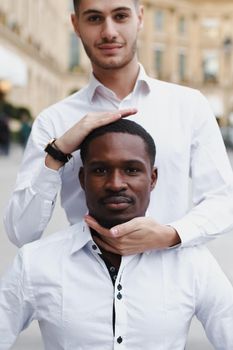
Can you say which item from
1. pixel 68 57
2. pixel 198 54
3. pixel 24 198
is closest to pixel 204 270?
pixel 24 198

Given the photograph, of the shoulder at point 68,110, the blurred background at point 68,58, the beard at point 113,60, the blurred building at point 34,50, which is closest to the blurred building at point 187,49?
the blurred background at point 68,58

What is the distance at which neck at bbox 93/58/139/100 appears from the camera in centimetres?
252

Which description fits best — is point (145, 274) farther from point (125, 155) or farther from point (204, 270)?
point (125, 155)

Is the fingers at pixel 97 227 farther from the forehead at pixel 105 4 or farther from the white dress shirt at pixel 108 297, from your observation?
the forehead at pixel 105 4

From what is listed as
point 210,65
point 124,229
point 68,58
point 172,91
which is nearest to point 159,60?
point 210,65

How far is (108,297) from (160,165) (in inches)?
18.6

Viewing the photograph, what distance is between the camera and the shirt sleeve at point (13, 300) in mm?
2281

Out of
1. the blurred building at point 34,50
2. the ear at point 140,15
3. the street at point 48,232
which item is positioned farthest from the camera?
the blurred building at point 34,50

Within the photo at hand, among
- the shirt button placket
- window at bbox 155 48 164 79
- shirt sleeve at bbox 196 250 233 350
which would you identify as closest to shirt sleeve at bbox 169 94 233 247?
shirt sleeve at bbox 196 250 233 350

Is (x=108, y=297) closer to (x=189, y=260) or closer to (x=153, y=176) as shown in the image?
(x=189, y=260)

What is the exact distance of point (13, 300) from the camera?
2287 mm

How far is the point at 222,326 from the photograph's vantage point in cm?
230

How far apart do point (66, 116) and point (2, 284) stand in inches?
23.7

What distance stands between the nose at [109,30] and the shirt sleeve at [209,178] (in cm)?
37
